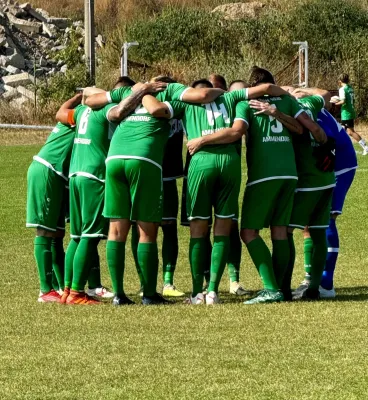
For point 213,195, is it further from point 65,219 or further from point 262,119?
point 65,219

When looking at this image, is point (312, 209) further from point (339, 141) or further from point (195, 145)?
point (195, 145)

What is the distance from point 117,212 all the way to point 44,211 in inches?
41.7

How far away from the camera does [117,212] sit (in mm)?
9750

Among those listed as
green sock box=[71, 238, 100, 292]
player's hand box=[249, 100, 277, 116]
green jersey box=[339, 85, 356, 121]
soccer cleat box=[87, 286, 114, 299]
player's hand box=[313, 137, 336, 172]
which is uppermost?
player's hand box=[249, 100, 277, 116]

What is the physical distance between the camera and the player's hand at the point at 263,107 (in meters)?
9.77

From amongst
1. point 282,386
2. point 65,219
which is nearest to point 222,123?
point 65,219

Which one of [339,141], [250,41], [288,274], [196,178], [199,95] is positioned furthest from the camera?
[250,41]

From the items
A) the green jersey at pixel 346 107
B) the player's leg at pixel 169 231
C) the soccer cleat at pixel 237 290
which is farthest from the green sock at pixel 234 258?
the green jersey at pixel 346 107

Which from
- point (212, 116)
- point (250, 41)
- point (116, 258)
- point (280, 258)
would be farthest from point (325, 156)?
point (250, 41)

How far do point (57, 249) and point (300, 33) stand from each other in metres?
31.6

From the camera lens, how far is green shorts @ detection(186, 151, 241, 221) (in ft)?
31.8

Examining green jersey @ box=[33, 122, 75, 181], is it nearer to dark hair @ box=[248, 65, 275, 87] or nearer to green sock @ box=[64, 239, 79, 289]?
green sock @ box=[64, 239, 79, 289]

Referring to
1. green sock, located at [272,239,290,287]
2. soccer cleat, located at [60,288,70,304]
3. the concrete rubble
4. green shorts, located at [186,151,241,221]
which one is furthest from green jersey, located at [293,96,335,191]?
the concrete rubble

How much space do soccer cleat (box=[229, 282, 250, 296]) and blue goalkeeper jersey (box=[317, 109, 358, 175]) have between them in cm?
150
